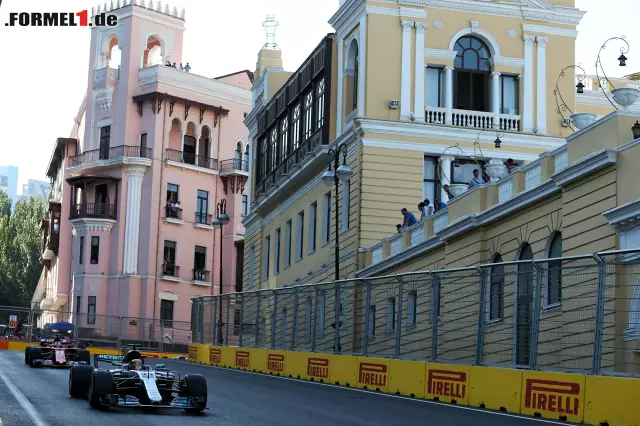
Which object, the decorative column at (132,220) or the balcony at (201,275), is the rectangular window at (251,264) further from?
the balcony at (201,275)

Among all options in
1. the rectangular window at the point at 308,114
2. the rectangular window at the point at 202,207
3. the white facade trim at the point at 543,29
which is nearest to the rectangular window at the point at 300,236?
the rectangular window at the point at 308,114

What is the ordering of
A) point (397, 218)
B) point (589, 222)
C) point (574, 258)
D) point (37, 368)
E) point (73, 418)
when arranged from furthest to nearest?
1. point (397, 218)
2. point (37, 368)
3. point (589, 222)
4. point (574, 258)
5. point (73, 418)

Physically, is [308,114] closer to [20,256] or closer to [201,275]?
[201,275]

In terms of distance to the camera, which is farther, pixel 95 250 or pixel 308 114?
pixel 95 250

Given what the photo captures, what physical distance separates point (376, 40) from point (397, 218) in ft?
22.2

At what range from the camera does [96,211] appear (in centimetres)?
8006

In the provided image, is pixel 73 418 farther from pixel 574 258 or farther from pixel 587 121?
pixel 587 121

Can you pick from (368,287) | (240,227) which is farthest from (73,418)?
(240,227)

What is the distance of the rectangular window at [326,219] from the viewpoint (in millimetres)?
50656

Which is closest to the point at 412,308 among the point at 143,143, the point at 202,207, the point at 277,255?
the point at 277,255

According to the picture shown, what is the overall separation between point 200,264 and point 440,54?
3921 cm

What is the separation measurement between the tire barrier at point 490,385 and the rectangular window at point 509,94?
64.0 feet

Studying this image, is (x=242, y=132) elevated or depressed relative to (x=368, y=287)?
elevated

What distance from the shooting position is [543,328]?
19.6 meters
